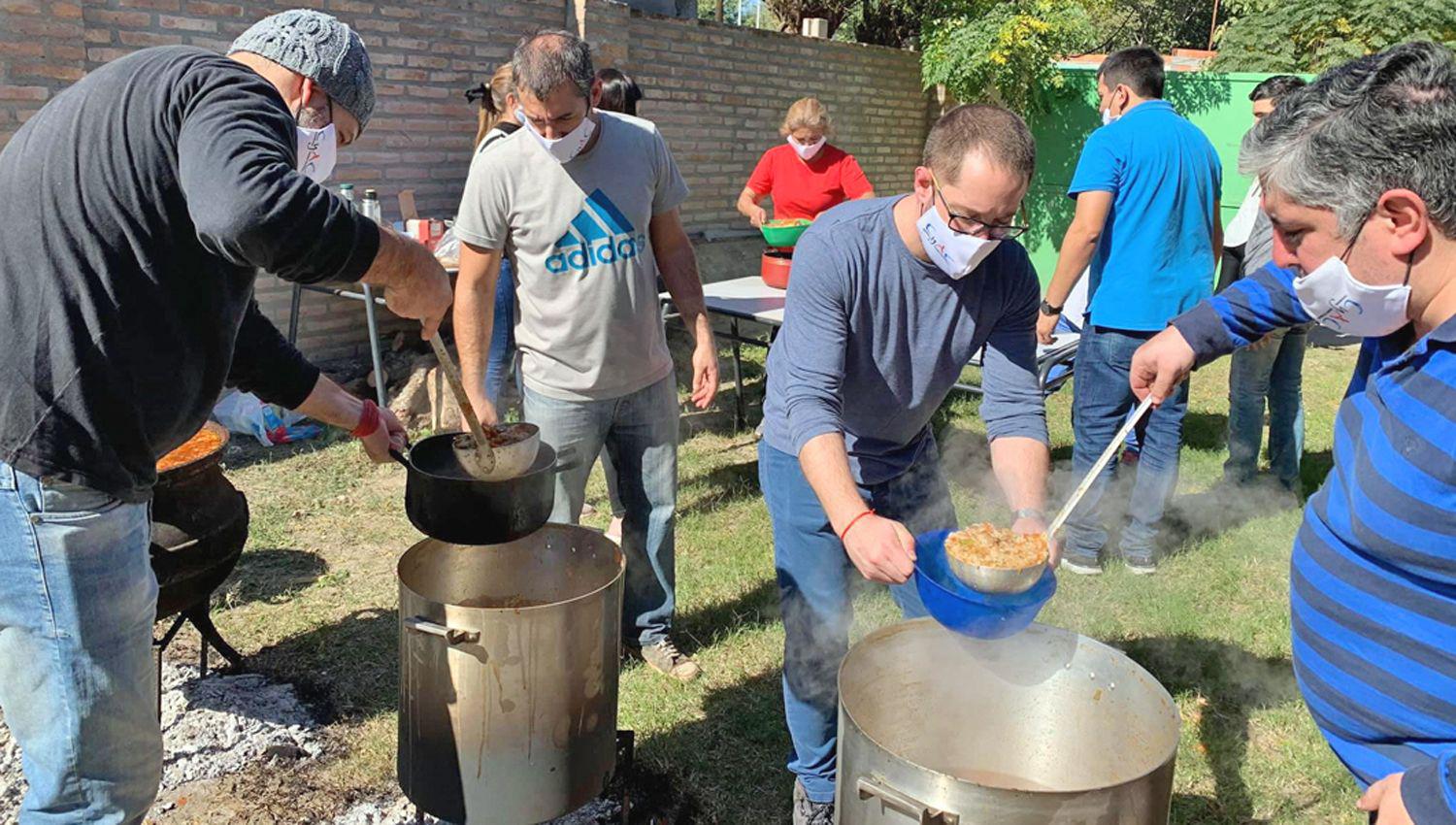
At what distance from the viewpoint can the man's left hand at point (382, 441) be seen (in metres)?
2.75

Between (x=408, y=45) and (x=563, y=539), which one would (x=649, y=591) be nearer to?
(x=563, y=539)

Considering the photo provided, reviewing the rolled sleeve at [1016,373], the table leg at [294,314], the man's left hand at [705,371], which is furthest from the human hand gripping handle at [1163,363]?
the table leg at [294,314]

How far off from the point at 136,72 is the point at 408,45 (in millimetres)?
5532

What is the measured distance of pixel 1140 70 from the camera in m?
4.87

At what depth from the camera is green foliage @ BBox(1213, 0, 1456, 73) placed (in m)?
11.1

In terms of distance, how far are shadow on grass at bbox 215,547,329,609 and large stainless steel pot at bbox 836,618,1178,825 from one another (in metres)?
3.02

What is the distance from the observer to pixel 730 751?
3492mm

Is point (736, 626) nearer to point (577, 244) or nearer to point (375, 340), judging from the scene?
point (577, 244)

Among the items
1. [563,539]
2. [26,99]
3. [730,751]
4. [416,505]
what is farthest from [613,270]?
[26,99]

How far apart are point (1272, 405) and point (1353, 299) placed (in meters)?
4.58

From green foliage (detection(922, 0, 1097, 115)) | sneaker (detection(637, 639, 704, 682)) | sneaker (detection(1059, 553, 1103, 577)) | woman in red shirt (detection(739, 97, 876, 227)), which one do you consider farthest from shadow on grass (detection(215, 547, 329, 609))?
green foliage (detection(922, 0, 1097, 115))

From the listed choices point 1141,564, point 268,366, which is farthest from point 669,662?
point 1141,564

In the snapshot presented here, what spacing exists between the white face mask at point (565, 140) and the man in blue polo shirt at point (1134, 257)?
247 cm

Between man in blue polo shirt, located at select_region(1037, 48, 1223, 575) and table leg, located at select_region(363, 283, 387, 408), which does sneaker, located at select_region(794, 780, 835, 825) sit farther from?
table leg, located at select_region(363, 283, 387, 408)
